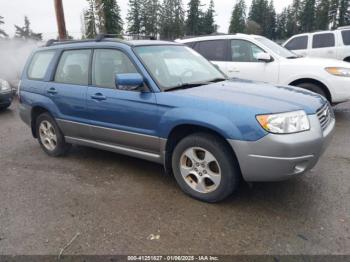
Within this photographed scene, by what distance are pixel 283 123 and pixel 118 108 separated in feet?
6.29

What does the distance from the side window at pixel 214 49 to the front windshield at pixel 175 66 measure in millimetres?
3003

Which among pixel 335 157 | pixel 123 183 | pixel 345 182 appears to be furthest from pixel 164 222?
pixel 335 157

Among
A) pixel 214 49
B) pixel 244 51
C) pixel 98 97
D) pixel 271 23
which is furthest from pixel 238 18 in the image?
pixel 98 97

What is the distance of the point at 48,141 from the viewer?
5.27 m

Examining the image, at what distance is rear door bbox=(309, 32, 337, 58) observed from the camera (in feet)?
38.3

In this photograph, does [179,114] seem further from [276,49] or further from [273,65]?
[276,49]

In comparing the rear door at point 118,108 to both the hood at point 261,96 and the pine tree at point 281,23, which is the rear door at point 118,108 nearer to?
the hood at point 261,96

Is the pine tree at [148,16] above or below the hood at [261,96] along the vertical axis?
above

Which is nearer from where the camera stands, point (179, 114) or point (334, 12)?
point (179, 114)

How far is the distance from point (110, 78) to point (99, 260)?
7.47 feet

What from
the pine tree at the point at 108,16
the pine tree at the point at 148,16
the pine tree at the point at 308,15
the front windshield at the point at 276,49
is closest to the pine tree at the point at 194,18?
the pine tree at the point at 148,16

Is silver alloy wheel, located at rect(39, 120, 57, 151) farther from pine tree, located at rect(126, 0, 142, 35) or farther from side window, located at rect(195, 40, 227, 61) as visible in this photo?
pine tree, located at rect(126, 0, 142, 35)

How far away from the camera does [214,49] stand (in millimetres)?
7699

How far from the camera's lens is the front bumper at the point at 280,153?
3000 mm
